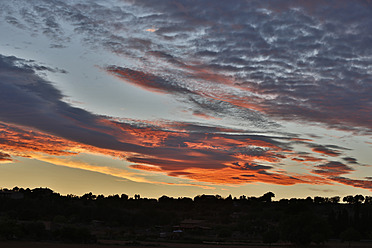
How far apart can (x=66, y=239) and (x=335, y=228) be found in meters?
58.8

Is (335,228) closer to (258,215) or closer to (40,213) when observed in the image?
(258,215)

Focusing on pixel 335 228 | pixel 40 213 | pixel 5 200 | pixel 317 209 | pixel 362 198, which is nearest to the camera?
pixel 335 228

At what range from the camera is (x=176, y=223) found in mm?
121938

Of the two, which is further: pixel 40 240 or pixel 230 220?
pixel 230 220

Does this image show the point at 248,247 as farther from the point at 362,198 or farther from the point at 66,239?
the point at 362,198

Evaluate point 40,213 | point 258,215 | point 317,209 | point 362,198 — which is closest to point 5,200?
point 40,213

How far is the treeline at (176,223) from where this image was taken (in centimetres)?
6869

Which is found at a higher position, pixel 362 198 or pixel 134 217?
pixel 362 198

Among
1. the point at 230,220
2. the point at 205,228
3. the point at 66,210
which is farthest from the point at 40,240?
the point at 230,220

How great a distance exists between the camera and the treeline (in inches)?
2704

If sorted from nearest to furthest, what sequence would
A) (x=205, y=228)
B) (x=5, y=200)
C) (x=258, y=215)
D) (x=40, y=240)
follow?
(x=40, y=240), (x=205, y=228), (x=5, y=200), (x=258, y=215)

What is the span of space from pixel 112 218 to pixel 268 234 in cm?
6218

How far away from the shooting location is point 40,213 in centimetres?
11125

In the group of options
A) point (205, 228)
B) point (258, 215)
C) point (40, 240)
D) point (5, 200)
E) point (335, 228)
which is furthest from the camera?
point (258, 215)
